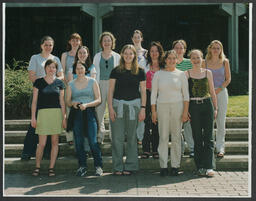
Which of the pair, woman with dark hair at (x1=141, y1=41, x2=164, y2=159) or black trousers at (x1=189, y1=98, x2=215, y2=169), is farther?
woman with dark hair at (x1=141, y1=41, x2=164, y2=159)

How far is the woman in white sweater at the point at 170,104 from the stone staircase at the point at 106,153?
0.40m

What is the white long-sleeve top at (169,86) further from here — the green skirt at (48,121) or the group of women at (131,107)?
the green skirt at (48,121)

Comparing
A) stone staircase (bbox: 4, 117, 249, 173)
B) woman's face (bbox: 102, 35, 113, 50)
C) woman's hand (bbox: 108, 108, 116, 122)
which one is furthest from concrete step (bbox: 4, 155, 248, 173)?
woman's face (bbox: 102, 35, 113, 50)

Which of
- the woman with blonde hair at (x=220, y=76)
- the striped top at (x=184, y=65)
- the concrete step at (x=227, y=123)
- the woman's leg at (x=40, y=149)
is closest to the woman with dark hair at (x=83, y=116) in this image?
the woman's leg at (x=40, y=149)

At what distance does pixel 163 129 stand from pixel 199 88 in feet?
2.60

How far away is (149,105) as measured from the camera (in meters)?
6.19

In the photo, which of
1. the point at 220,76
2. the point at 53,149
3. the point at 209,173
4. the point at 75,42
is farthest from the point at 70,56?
the point at 209,173

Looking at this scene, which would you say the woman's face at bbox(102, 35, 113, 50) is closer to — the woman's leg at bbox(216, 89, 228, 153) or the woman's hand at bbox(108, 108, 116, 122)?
the woman's hand at bbox(108, 108, 116, 122)

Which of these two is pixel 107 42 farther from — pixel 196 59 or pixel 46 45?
pixel 196 59

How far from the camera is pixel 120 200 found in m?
4.99

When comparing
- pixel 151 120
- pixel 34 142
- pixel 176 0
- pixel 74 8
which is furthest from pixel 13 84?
pixel 74 8

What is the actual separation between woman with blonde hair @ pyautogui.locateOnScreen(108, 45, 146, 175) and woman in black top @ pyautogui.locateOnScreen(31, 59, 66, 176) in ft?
2.50

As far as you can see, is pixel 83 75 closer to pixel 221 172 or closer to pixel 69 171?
pixel 69 171

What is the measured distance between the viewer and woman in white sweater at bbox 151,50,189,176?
18.6 feet
